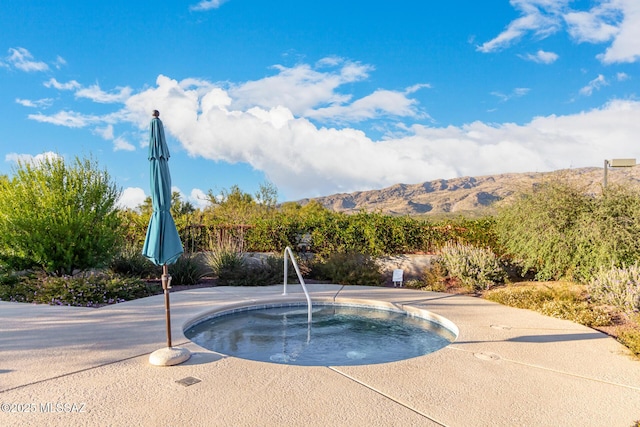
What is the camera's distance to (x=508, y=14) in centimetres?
1390

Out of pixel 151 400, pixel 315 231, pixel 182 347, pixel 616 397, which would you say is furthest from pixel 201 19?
pixel 616 397

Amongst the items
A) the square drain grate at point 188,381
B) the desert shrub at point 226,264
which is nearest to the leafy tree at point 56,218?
the desert shrub at point 226,264

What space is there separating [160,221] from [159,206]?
16cm

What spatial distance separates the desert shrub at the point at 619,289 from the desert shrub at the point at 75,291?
335 inches

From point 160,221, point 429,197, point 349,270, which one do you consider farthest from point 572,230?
point 429,197

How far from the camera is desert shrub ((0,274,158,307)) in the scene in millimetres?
7750

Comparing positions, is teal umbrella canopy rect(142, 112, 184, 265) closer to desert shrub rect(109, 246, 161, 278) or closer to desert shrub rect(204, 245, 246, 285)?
desert shrub rect(204, 245, 246, 285)

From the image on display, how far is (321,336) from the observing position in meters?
6.14

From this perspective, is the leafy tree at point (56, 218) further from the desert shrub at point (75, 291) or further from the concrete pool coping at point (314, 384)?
the concrete pool coping at point (314, 384)

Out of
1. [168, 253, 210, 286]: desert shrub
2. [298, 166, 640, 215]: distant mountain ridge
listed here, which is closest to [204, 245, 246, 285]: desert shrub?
[168, 253, 210, 286]: desert shrub

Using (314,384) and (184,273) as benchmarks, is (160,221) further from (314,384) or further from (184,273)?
(184,273)

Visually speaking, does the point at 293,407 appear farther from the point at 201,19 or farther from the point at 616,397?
the point at 201,19

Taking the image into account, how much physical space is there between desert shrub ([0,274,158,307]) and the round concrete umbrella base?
386cm

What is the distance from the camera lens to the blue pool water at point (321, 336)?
525cm
